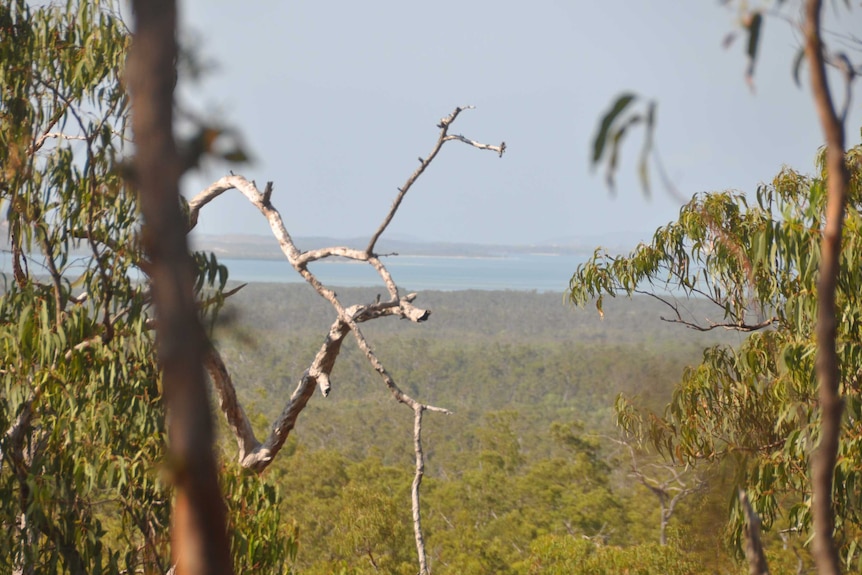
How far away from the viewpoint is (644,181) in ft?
2.59

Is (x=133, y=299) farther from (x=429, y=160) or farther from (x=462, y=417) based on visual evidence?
(x=462, y=417)

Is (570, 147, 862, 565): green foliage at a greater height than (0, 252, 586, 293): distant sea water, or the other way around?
(570, 147, 862, 565): green foliage

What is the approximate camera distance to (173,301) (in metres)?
0.54

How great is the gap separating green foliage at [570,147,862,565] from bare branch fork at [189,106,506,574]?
2.69 ft

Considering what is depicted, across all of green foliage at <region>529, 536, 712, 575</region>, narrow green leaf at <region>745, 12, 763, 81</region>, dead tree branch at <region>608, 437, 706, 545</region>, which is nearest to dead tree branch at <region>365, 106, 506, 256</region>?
narrow green leaf at <region>745, 12, 763, 81</region>

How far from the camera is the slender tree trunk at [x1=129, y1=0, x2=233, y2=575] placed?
53 cm

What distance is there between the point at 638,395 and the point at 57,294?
2851mm

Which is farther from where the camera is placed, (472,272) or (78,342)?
(472,272)

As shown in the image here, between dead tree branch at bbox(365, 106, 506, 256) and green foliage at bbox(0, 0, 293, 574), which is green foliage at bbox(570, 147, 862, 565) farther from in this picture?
green foliage at bbox(0, 0, 293, 574)

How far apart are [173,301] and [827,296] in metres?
0.54

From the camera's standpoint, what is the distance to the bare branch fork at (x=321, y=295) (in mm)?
2449

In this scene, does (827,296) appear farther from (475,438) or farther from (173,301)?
(475,438)

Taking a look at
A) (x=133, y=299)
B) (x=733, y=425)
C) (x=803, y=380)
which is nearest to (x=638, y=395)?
(x=733, y=425)

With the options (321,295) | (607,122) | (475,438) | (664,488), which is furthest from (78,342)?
(475,438)
